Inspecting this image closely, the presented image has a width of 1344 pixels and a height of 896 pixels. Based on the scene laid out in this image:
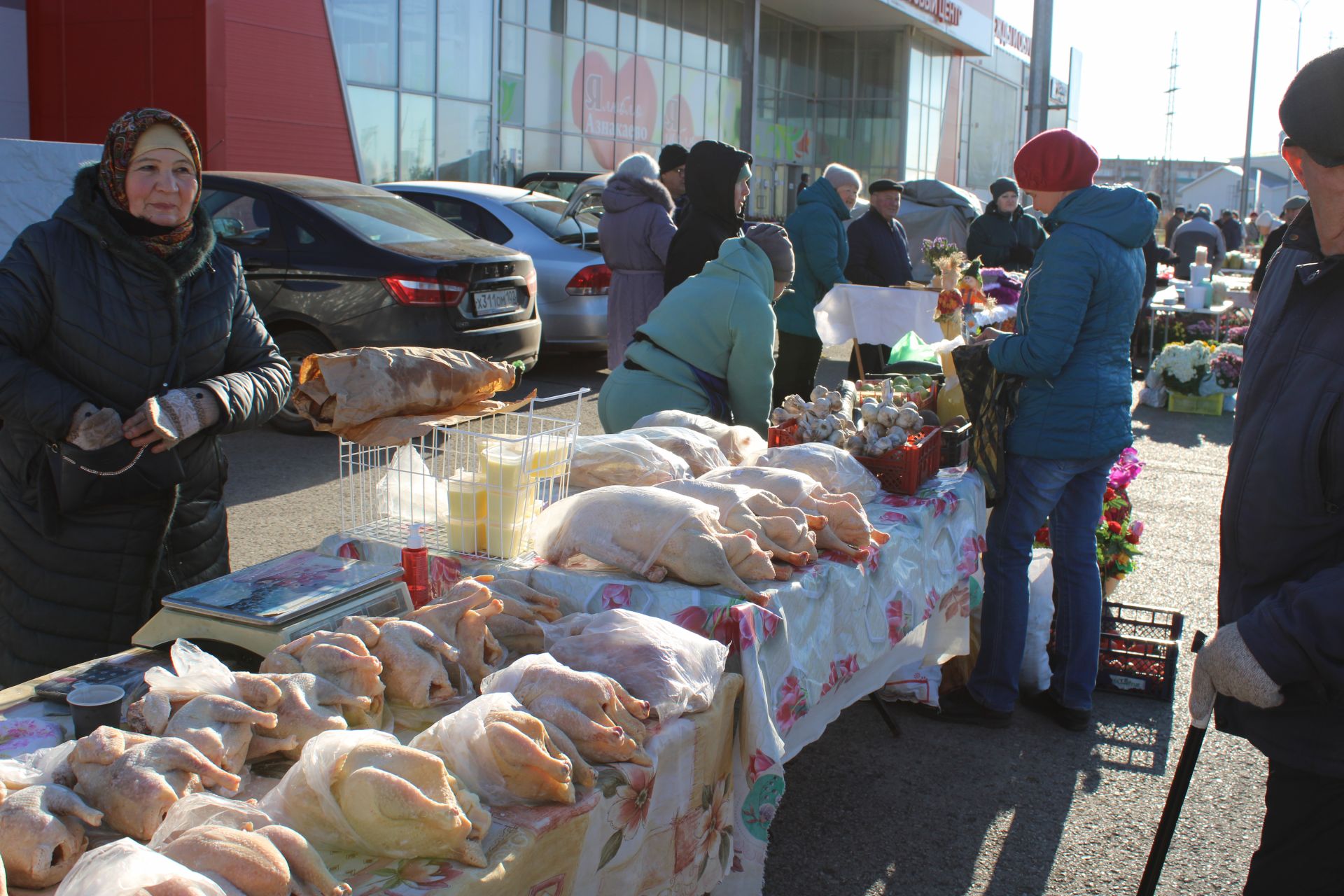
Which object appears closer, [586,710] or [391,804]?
[391,804]

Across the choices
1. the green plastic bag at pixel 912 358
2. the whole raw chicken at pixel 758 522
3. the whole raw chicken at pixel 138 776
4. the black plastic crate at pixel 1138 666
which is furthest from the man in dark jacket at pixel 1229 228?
the whole raw chicken at pixel 138 776

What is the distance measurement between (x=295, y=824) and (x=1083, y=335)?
3.11 meters

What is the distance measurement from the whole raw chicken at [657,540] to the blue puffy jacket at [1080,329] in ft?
5.08

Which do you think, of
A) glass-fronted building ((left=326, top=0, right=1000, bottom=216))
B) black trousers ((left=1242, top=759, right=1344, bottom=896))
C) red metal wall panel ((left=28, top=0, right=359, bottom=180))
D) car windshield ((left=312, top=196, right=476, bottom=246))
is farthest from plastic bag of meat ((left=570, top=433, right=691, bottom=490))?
glass-fronted building ((left=326, top=0, right=1000, bottom=216))

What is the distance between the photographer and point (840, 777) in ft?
12.5

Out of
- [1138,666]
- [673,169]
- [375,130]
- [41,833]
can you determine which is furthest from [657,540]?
[375,130]

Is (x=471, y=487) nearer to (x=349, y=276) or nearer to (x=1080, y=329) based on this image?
(x=1080, y=329)

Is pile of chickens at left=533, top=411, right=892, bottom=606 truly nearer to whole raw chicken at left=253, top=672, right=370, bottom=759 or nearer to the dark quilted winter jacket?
whole raw chicken at left=253, top=672, right=370, bottom=759

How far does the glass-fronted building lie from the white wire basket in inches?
538

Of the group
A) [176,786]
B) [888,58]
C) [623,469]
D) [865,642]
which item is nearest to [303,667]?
[176,786]

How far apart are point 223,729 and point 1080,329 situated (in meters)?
3.06

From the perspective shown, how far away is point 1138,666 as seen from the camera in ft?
14.9

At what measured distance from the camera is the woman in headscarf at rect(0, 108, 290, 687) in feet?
9.52

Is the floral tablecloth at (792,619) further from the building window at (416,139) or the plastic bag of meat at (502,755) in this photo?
the building window at (416,139)
